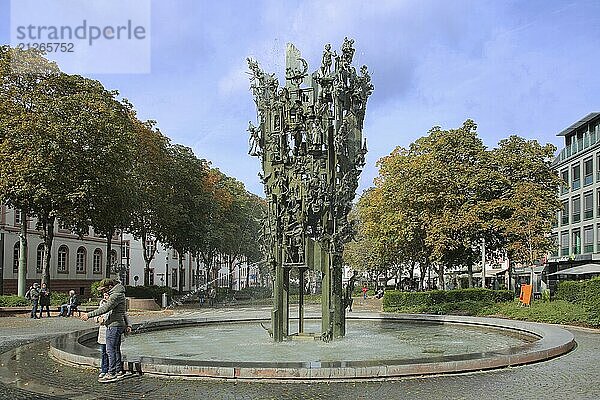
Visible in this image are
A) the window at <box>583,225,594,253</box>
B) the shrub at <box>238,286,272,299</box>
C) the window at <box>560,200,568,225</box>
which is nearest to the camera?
the window at <box>583,225,594,253</box>

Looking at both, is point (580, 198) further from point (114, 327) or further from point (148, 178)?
point (114, 327)

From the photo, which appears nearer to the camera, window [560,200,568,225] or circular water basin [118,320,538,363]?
circular water basin [118,320,538,363]

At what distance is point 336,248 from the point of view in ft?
59.3

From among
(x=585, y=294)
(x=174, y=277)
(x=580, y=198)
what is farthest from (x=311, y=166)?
(x=174, y=277)

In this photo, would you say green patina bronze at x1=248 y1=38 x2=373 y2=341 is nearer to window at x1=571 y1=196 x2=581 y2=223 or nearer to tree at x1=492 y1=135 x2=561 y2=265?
tree at x1=492 y1=135 x2=561 y2=265

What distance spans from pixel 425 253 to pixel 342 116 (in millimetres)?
28096

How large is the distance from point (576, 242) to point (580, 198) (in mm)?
5063

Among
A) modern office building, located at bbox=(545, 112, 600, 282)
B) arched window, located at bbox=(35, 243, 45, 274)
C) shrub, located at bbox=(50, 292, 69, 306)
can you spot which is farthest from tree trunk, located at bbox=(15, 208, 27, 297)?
modern office building, located at bbox=(545, 112, 600, 282)

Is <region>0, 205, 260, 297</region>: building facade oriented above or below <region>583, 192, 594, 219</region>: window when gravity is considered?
below

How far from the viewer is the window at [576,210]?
223 ft

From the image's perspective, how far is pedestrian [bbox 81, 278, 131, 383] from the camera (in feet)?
41.4

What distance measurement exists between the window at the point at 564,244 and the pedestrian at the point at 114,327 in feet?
218

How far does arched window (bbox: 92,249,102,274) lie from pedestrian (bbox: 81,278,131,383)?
61.7 m

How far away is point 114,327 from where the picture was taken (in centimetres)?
1283
